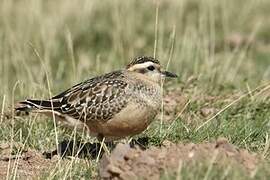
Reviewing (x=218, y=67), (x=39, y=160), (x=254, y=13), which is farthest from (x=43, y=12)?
(x=39, y=160)

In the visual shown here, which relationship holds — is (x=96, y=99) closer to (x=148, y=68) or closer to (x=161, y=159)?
(x=148, y=68)

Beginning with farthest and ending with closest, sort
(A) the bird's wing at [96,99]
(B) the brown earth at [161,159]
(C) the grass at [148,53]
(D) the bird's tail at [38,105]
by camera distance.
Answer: (C) the grass at [148,53]
(D) the bird's tail at [38,105]
(A) the bird's wing at [96,99]
(B) the brown earth at [161,159]

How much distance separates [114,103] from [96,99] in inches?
9.9

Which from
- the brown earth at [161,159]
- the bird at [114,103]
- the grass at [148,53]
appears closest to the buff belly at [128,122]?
the bird at [114,103]

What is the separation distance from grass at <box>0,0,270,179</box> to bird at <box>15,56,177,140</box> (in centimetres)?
27

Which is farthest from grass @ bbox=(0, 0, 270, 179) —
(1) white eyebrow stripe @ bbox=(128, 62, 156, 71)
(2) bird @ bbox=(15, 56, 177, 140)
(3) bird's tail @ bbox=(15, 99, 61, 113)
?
(1) white eyebrow stripe @ bbox=(128, 62, 156, 71)

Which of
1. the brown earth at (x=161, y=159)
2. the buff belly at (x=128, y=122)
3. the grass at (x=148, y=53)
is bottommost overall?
the grass at (x=148, y=53)

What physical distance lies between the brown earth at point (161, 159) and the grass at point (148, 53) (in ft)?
1.66

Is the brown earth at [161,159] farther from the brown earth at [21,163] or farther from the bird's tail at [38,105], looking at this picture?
the bird's tail at [38,105]

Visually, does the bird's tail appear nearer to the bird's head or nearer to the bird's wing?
the bird's wing

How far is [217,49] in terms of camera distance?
13867 mm

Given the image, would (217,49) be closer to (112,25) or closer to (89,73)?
(112,25)

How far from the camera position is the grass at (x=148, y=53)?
327 inches

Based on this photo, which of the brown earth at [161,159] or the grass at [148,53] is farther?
the grass at [148,53]
